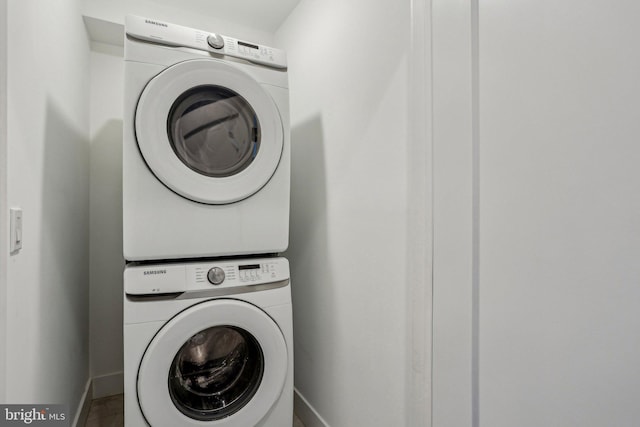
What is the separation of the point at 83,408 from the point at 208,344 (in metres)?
0.94

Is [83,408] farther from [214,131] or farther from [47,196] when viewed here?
[214,131]

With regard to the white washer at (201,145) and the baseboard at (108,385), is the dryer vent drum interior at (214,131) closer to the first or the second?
the white washer at (201,145)

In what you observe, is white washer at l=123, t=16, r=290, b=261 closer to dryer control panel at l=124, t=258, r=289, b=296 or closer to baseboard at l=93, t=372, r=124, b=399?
dryer control panel at l=124, t=258, r=289, b=296

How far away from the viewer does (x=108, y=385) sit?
2027 mm

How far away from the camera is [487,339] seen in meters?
0.81

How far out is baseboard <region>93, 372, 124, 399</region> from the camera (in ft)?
6.56

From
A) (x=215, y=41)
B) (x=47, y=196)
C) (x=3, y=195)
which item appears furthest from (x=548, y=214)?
(x=47, y=196)

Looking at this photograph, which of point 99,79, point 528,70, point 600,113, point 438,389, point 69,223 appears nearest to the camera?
point 600,113

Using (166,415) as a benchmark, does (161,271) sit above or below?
above

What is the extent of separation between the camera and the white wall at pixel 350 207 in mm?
1159

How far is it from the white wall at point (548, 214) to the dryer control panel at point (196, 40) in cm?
81

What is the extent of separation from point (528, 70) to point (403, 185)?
49 cm

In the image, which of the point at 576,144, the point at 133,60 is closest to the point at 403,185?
the point at 576,144

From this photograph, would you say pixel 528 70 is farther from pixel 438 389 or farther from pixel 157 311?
pixel 157 311
